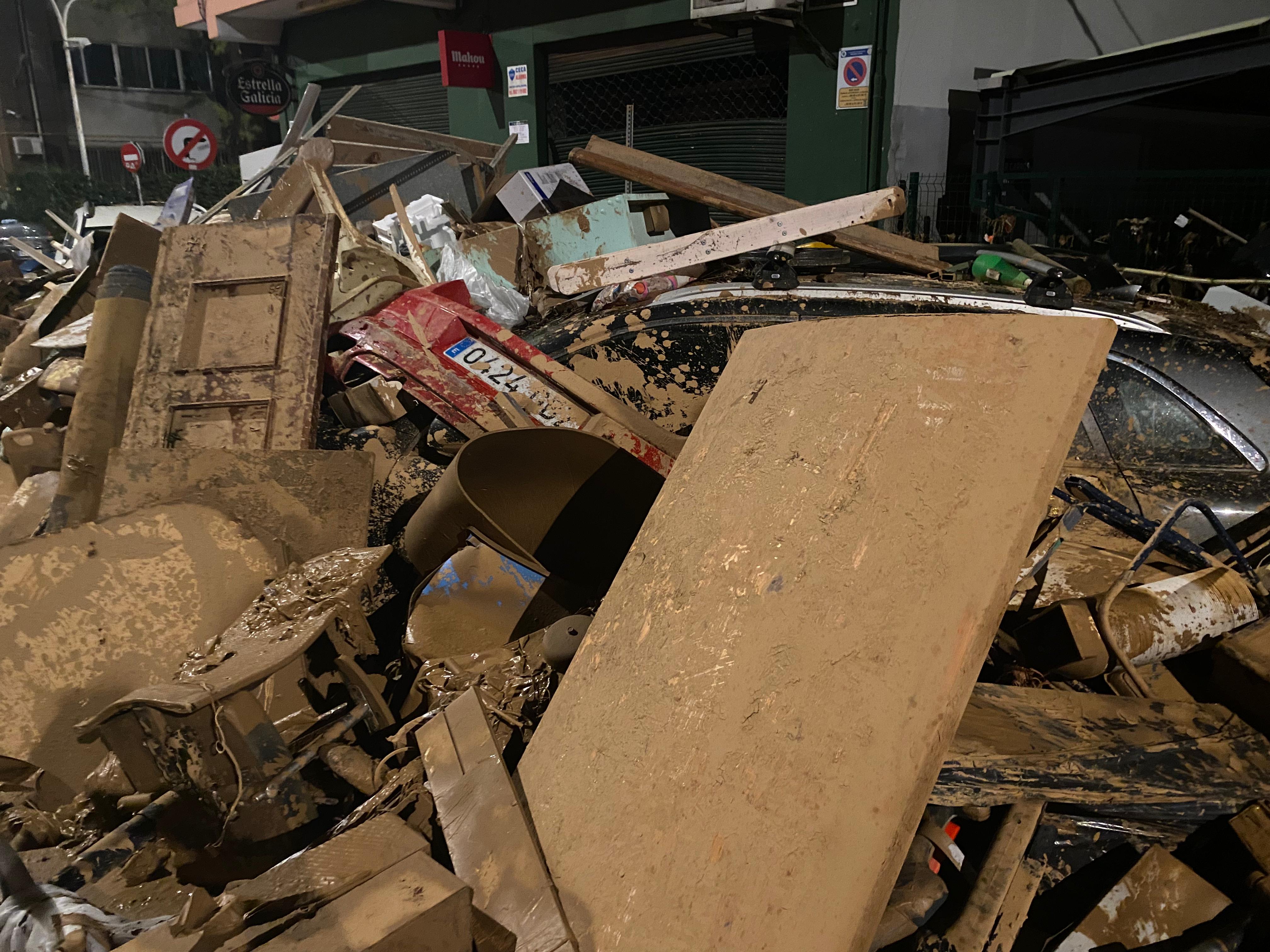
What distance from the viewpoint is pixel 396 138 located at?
8156mm

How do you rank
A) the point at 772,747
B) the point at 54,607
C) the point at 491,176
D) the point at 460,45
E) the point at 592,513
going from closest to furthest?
the point at 772,747, the point at 54,607, the point at 592,513, the point at 491,176, the point at 460,45

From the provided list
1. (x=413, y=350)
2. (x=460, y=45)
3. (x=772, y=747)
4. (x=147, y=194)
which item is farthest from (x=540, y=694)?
(x=147, y=194)

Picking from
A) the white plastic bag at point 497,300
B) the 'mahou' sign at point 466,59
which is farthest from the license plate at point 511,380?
the 'mahou' sign at point 466,59

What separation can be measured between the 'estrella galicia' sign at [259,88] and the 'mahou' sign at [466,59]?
528cm

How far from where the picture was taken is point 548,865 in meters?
1.45

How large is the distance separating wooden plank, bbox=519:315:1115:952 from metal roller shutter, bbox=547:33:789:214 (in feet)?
24.8

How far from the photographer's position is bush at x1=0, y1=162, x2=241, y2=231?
17094 millimetres

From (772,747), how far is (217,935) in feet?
3.07

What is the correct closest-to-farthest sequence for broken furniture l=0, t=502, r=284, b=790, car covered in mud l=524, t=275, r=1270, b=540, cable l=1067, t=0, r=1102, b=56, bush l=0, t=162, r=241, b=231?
broken furniture l=0, t=502, r=284, b=790 → car covered in mud l=524, t=275, r=1270, b=540 → cable l=1067, t=0, r=1102, b=56 → bush l=0, t=162, r=241, b=231

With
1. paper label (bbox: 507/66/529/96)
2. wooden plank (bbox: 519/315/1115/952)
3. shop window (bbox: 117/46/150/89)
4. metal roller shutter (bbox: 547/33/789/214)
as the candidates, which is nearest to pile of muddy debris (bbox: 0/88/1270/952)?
wooden plank (bbox: 519/315/1115/952)

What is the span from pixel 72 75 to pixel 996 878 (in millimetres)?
23395

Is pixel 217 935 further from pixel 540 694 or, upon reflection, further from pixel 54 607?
pixel 54 607

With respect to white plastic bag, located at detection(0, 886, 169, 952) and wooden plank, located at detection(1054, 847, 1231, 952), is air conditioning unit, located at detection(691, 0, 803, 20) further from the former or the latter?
white plastic bag, located at detection(0, 886, 169, 952)

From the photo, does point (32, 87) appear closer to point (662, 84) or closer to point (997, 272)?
point (662, 84)
